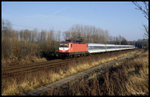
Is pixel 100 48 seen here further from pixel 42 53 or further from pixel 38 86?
pixel 38 86

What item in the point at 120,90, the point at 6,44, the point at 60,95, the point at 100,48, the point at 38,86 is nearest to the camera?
the point at 60,95

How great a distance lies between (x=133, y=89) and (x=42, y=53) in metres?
22.2

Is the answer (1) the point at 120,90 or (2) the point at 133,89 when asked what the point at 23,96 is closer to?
(1) the point at 120,90

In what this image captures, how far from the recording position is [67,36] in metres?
51.7

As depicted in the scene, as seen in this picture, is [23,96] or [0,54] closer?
[23,96]

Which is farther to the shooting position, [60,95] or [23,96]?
[23,96]

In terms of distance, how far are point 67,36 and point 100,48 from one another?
16.1 m

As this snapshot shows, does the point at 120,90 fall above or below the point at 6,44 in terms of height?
below

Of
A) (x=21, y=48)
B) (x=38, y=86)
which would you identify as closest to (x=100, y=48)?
(x=21, y=48)

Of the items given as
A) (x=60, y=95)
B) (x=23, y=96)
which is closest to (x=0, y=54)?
(x=23, y=96)

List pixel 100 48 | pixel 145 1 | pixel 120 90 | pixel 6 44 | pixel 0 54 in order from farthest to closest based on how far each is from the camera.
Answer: pixel 100 48
pixel 6 44
pixel 0 54
pixel 145 1
pixel 120 90

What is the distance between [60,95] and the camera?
5.82 meters

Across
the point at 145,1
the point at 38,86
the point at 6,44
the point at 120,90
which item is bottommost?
the point at 38,86

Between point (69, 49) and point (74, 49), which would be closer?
point (69, 49)
